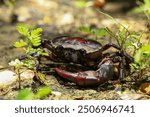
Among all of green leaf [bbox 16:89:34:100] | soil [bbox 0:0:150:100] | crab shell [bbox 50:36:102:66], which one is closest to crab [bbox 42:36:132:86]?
crab shell [bbox 50:36:102:66]

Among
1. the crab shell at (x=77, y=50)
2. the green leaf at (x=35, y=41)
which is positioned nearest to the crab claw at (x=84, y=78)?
the crab shell at (x=77, y=50)

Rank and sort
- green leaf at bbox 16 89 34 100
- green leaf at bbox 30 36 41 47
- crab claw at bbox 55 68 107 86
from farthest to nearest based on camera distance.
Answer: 1. green leaf at bbox 30 36 41 47
2. crab claw at bbox 55 68 107 86
3. green leaf at bbox 16 89 34 100

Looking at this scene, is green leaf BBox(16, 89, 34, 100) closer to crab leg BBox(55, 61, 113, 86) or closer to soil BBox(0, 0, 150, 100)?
soil BBox(0, 0, 150, 100)

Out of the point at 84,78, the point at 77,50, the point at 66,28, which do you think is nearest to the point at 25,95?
the point at 84,78

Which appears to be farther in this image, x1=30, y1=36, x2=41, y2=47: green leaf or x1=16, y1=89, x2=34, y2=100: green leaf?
x1=30, y1=36, x2=41, y2=47: green leaf

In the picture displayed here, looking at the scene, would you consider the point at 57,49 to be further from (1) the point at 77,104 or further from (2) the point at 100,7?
(2) the point at 100,7

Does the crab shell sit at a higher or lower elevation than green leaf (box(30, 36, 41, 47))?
lower

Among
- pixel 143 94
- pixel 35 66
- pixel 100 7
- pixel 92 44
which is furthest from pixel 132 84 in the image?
pixel 100 7

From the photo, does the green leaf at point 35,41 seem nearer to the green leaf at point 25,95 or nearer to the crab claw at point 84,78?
the crab claw at point 84,78
